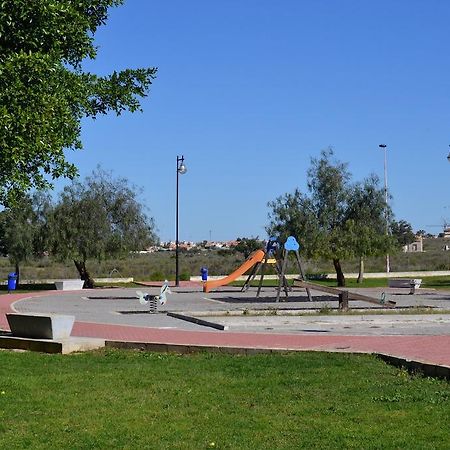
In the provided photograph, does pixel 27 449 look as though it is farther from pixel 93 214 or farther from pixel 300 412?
pixel 93 214

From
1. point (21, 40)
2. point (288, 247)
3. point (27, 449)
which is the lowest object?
point (27, 449)

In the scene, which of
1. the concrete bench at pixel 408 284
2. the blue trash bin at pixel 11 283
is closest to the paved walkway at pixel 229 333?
the concrete bench at pixel 408 284

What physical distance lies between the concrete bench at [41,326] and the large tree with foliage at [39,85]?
3.40 metres

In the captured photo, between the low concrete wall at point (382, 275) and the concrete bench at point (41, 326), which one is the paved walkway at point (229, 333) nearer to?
the concrete bench at point (41, 326)

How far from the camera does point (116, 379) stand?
1024cm

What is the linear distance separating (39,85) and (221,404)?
17.2 ft

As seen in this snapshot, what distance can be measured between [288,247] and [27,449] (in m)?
22.8

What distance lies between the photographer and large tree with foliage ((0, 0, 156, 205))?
10484 millimetres

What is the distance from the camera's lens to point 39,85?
36.0ft

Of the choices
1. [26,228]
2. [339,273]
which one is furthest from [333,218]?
[26,228]

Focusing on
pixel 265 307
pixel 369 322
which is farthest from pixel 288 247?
pixel 369 322

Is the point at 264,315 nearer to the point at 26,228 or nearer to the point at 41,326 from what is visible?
the point at 41,326

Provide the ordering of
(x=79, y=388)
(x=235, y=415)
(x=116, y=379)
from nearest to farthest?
(x=235, y=415)
(x=79, y=388)
(x=116, y=379)

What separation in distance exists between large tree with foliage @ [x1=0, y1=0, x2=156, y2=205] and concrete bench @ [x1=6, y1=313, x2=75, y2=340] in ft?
11.1
